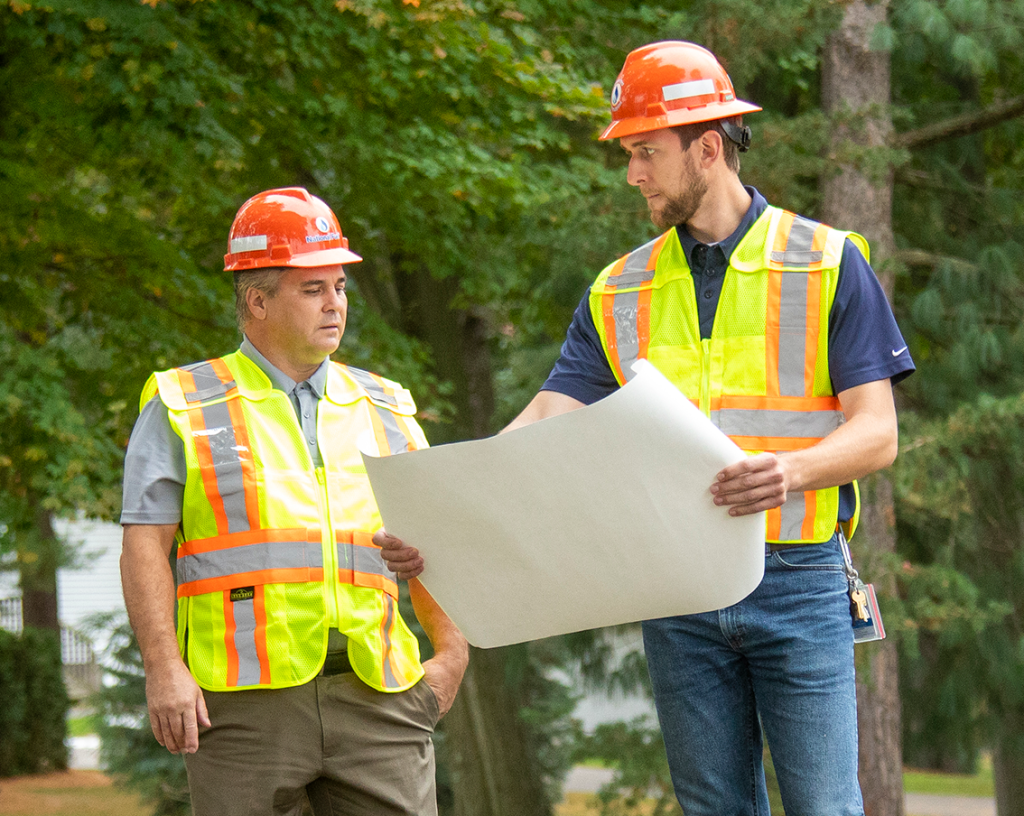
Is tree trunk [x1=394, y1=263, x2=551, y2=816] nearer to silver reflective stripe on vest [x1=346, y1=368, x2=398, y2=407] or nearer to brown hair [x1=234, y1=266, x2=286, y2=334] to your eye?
silver reflective stripe on vest [x1=346, y1=368, x2=398, y2=407]

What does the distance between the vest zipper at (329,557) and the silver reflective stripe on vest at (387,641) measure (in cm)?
16

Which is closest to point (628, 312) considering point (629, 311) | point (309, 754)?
point (629, 311)

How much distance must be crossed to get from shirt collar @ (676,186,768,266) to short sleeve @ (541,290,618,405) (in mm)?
288

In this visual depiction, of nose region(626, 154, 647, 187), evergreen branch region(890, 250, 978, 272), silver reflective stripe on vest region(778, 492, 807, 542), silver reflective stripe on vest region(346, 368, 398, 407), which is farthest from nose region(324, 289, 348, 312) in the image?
evergreen branch region(890, 250, 978, 272)

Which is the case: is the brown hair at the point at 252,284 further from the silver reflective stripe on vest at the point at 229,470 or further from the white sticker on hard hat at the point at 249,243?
the silver reflective stripe on vest at the point at 229,470

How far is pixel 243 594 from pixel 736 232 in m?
1.36

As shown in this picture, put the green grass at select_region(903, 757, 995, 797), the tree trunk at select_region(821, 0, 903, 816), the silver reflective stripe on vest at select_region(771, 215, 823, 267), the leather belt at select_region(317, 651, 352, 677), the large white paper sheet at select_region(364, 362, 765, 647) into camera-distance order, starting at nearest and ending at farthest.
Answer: the large white paper sheet at select_region(364, 362, 765, 647) < the silver reflective stripe on vest at select_region(771, 215, 823, 267) < the leather belt at select_region(317, 651, 352, 677) < the tree trunk at select_region(821, 0, 903, 816) < the green grass at select_region(903, 757, 995, 797)

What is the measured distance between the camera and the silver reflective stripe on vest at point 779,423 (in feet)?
8.88

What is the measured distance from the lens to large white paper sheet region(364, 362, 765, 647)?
2.42 m

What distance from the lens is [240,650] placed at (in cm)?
286

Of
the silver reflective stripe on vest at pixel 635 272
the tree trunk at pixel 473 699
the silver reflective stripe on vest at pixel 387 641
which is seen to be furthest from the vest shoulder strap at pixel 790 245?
the tree trunk at pixel 473 699

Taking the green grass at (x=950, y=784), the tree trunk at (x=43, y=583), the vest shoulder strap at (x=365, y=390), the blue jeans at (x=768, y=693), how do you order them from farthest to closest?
the green grass at (x=950, y=784) → the tree trunk at (x=43, y=583) → the vest shoulder strap at (x=365, y=390) → the blue jeans at (x=768, y=693)

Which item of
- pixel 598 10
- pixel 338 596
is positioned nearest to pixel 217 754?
pixel 338 596

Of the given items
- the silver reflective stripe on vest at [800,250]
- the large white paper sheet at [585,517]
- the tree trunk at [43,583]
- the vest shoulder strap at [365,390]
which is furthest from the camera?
the tree trunk at [43,583]
